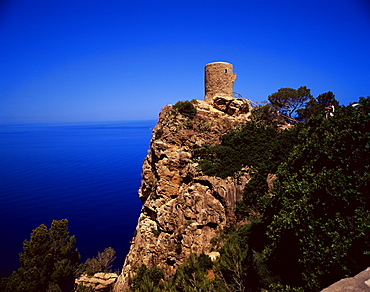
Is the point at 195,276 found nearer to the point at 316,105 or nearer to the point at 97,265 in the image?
the point at 97,265

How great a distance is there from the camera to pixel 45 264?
762 inches

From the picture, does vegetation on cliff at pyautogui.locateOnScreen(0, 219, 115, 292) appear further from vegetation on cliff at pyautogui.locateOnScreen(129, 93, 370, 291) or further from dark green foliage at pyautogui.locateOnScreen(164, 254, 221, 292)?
dark green foliage at pyautogui.locateOnScreen(164, 254, 221, 292)

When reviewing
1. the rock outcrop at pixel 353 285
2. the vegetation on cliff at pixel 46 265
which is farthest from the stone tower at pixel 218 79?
the vegetation on cliff at pixel 46 265

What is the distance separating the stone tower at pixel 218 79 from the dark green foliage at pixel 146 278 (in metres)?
16.0

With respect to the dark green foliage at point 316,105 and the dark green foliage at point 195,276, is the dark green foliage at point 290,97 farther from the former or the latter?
the dark green foliage at point 195,276

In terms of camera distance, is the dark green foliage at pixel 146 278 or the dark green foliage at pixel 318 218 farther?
the dark green foliage at pixel 146 278

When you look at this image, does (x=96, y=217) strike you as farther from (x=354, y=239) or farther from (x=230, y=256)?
(x=354, y=239)

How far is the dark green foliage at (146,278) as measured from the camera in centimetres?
1436

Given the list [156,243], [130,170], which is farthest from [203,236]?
[130,170]

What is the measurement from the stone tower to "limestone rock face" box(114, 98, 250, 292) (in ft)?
4.00

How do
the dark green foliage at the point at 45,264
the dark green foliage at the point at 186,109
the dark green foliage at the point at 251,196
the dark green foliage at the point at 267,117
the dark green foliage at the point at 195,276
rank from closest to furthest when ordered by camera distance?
the dark green foliage at the point at 195,276 < the dark green foliage at the point at 251,196 < the dark green foliage at the point at 45,264 < the dark green foliage at the point at 267,117 < the dark green foliage at the point at 186,109

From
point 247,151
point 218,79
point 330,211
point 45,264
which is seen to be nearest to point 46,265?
point 45,264

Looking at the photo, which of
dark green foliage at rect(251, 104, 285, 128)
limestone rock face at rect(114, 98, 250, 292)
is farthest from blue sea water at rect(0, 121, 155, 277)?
dark green foliage at rect(251, 104, 285, 128)

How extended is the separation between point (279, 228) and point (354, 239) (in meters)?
2.52
